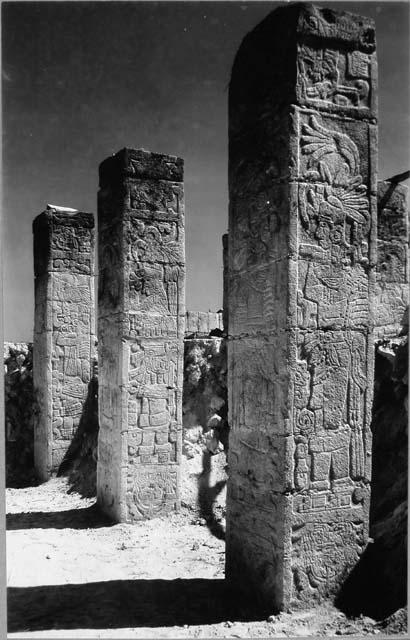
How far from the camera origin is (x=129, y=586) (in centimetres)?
433

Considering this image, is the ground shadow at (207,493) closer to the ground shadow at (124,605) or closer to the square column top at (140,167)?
the ground shadow at (124,605)

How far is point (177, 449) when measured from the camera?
642 cm

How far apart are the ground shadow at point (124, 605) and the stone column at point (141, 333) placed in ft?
5.91

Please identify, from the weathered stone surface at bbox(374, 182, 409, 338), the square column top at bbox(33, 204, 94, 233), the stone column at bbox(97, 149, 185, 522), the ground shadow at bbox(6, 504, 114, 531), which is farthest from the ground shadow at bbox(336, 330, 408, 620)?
the square column top at bbox(33, 204, 94, 233)

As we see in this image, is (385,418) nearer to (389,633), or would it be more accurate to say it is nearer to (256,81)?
(389,633)

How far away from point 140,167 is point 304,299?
11.7 ft

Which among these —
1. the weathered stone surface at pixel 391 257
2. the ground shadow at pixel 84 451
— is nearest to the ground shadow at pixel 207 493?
the ground shadow at pixel 84 451

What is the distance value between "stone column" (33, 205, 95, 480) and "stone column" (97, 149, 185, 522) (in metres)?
2.34

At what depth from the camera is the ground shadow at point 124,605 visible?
12.0ft

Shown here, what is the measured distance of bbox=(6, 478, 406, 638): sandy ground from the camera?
11.5ft

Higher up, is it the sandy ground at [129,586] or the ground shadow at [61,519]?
the sandy ground at [129,586]

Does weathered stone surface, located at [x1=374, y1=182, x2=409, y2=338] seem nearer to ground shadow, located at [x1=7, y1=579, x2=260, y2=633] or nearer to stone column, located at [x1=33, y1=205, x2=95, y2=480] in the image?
stone column, located at [x1=33, y1=205, x2=95, y2=480]

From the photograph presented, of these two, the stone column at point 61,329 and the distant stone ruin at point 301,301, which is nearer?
the distant stone ruin at point 301,301

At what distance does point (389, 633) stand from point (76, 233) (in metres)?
7.48
